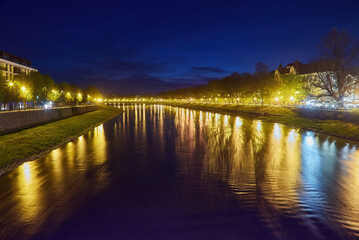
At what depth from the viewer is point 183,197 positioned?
900 centimetres

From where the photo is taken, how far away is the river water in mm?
6797

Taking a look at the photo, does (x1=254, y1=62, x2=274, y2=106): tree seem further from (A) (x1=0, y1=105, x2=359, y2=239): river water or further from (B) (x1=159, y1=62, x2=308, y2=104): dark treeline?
(A) (x1=0, y1=105, x2=359, y2=239): river water

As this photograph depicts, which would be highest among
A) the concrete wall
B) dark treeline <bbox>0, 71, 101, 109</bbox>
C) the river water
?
dark treeline <bbox>0, 71, 101, 109</bbox>

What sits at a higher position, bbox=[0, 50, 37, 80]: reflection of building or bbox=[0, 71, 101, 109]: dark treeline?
bbox=[0, 50, 37, 80]: reflection of building

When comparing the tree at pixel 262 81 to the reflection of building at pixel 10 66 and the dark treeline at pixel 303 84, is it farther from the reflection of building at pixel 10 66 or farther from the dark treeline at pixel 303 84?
the reflection of building at pixel 10 66

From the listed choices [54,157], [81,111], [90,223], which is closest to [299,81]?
[81,111]

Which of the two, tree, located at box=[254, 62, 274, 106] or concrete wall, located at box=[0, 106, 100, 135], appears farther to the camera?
tree, located at box=[254, 62, 274, 106]

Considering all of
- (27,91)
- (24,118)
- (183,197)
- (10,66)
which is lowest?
(183,197)

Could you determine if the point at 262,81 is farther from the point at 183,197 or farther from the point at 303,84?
the point at 183,197

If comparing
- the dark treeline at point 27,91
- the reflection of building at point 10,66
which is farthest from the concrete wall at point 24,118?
the reflection of building at point 10,66

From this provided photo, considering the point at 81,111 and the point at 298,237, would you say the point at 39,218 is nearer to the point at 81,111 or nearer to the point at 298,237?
the point at 298,237

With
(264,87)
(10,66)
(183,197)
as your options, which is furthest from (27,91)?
(264,87)

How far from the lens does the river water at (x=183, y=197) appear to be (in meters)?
6.80

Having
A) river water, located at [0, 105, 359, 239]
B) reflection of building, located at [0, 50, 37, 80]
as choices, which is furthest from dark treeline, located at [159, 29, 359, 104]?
reflection of building, located at [0, 50, 37, 80]
